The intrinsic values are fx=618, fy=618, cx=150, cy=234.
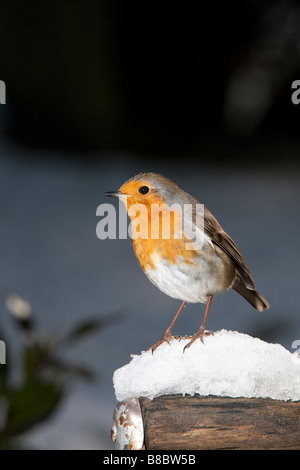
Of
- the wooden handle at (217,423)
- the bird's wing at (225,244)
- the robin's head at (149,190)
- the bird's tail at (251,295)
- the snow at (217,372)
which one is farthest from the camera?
the bird's tail at (251,295)

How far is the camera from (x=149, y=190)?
1.60 m

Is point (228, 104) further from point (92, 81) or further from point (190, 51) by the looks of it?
point (92, 81)

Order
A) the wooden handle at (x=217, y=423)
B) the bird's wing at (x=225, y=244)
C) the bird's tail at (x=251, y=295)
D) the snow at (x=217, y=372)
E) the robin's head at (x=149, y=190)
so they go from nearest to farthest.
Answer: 1. the wooden handle at (x=217, y=423)
2. the snow at (x=217, y=372)
3. the robin's head at (x=149, y=190)
4. the bird's wing at (x=225, y=244)
5. the bird's tail at (x=251, y=295)

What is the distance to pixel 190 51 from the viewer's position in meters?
4.60

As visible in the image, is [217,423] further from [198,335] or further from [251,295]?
[251,295]

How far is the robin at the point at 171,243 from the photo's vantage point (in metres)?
1.60

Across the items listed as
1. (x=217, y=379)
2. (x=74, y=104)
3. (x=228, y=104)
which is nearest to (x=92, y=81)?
(x=74, y=104)

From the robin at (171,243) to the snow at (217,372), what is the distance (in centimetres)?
7

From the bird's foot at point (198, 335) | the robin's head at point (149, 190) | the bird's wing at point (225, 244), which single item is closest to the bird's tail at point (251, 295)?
the bird's wing at point (225, 244)

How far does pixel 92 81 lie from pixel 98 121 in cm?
33

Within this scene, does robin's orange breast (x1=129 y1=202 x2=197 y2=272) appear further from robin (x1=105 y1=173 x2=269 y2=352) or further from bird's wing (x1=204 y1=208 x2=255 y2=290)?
bird's wing (x1=204 y1=208 x2=255 y2=290)

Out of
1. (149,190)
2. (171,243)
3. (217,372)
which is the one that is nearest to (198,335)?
(217,372)

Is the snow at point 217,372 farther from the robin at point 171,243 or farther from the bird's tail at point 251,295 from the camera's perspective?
the bird's tail at point 251,295

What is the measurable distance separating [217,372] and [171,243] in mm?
344
